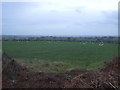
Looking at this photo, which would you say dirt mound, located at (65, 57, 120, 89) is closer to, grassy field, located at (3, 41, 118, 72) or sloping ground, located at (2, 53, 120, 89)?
sloping ground, located at (2, 53, 120, 89)

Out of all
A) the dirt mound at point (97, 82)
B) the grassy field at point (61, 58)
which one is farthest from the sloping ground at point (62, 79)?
the grassy field at point (61, 58)

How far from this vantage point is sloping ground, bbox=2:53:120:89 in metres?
9.98

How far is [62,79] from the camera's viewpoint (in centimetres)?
1303

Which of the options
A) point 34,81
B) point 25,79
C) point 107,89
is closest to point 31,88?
point 34,81

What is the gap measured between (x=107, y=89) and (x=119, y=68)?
3.57 metres

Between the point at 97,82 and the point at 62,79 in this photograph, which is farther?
the point at 62,79

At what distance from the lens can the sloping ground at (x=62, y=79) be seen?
998cm

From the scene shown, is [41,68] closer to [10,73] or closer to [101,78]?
[10,73]

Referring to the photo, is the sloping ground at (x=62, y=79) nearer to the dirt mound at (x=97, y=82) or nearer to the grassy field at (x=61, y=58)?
the dirt mound at (x=97, y=82)

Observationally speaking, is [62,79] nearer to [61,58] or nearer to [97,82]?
[97,82]

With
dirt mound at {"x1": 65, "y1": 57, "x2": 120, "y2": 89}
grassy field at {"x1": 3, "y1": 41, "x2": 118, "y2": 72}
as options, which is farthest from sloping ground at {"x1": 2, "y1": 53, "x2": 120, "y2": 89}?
grassy field at {"x1": 3, "y1": 41, "x2": 118, "y2": 72}

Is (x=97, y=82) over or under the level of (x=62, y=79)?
over

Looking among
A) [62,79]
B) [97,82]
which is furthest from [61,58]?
[97,82]

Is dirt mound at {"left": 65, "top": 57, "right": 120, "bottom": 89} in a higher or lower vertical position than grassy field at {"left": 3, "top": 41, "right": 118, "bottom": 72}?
higher
